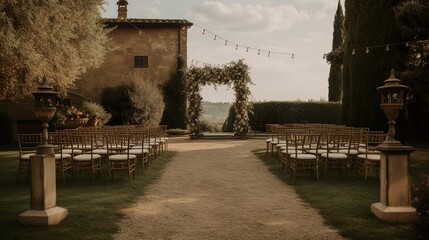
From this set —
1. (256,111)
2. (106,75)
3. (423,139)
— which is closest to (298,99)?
(256,111)

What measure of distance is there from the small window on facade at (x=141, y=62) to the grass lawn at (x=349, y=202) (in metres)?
14.9

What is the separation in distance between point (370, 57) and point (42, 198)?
12.2 meters

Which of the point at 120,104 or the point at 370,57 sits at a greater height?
the point at 370,57

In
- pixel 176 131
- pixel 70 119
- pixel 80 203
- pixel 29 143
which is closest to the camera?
pixel 80 203

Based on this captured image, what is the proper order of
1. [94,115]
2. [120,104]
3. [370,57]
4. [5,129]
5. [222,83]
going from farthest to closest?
[120,104], [222,83], [5,129], [94,115], [370,57]

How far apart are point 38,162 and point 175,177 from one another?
3.85 meters

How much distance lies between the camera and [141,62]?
23.2 m

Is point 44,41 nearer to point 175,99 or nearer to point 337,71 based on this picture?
point 175,99

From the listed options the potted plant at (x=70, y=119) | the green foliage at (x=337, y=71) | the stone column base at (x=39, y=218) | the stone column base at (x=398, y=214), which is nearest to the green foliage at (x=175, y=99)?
the potted plant at (x=70, y=119)

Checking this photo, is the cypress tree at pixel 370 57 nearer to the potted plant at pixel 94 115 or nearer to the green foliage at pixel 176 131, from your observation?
the green foliage at pixel 176 131

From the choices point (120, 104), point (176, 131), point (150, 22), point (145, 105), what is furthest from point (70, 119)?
point (150, 22)

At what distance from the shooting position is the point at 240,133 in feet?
63.0

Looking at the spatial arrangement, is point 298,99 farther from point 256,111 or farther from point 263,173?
point 263,173

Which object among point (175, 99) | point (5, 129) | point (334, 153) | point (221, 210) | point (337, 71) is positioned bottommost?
point (221, 210)
